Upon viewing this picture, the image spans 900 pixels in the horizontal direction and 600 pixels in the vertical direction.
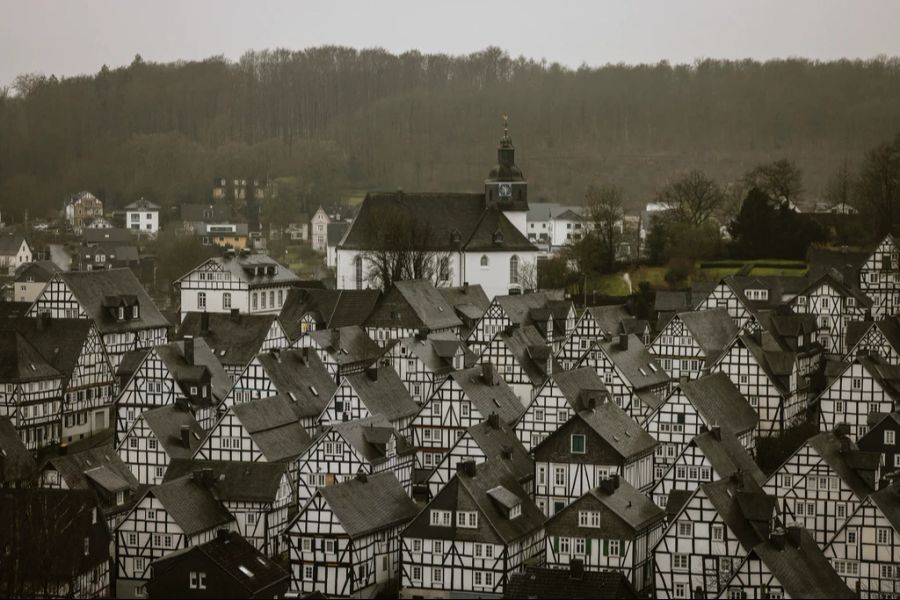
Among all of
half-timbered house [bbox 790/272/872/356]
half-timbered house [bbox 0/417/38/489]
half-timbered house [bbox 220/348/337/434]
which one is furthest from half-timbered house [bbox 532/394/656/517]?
half-timbered house [bbox 790/272/872/356]

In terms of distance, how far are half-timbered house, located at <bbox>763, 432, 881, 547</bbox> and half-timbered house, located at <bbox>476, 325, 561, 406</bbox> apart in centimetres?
1576

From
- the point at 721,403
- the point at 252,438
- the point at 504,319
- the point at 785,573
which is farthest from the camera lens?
the point at 504,319

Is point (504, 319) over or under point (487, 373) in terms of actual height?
under

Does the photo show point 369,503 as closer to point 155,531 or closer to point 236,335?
point 155,531

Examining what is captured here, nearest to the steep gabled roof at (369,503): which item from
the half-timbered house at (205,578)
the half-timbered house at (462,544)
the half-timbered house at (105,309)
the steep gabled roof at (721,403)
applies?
the half-timbered house at (462,544)

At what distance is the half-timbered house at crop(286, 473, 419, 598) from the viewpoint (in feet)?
139

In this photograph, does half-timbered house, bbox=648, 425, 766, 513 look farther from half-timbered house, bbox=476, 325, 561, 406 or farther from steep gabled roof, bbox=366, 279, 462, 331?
steep gabled roof, bbox=366, 279, 462, 331

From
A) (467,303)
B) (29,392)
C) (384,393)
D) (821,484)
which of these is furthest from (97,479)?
(467,303)

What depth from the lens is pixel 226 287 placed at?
82.0m

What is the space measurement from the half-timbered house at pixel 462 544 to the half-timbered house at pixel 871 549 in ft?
25.2

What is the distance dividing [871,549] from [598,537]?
6488 mm

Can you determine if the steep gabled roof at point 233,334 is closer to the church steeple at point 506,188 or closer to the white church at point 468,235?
the white church at point 468,235

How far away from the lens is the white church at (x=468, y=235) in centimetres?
8881

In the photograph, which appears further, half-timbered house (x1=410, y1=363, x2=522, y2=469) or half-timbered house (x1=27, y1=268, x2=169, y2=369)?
half-timbered house (x1=27, y1=268, x2=169, y2=369)
